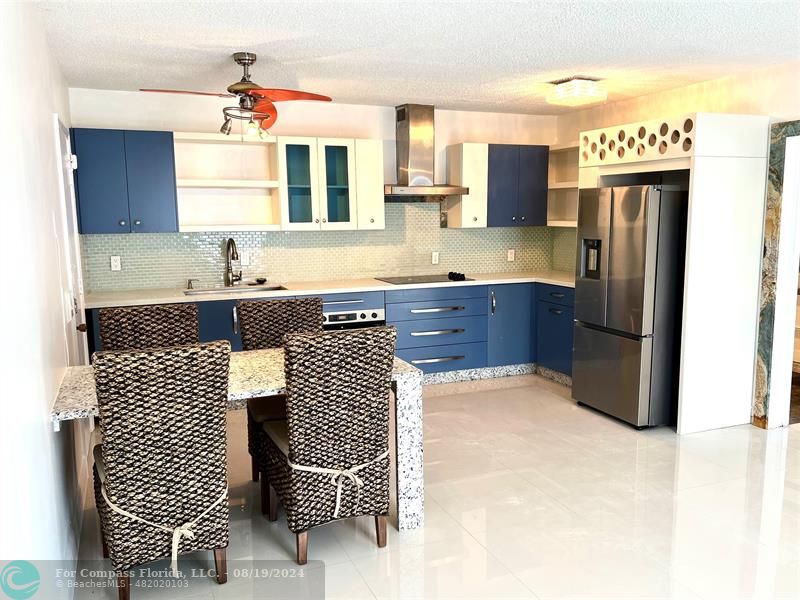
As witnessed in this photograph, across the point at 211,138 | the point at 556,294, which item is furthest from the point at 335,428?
the point at 556,294

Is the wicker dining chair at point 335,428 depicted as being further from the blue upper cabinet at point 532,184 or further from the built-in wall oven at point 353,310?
the blue upper cabinet at point 532,184

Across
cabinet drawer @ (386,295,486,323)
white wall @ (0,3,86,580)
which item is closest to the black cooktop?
cabinet drawer @ (386,295,486,323)

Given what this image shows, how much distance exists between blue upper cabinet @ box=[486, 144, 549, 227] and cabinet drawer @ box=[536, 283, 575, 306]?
0.68 m

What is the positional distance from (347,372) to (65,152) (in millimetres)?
2494

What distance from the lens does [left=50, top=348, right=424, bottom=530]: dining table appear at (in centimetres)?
255

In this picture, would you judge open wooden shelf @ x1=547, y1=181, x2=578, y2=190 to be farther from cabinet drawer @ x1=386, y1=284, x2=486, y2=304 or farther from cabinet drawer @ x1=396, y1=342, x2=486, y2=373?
cabinet drawer @ x1=396, y1=342, x2=486, y2=373

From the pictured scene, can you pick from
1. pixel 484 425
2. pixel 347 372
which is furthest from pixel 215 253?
pixel 347 372

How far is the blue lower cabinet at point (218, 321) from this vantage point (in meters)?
4.56

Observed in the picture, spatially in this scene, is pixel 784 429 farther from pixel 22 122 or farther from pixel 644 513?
pixel 22 122

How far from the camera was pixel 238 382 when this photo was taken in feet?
8.58

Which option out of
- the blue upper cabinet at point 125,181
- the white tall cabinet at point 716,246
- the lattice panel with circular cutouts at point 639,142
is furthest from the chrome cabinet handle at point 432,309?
the blue upper cabinet at point 125,181

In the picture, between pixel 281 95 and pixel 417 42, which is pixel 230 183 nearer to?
pixel 281 95

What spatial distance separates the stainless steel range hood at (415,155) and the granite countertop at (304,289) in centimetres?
79

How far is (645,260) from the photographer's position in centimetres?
411
